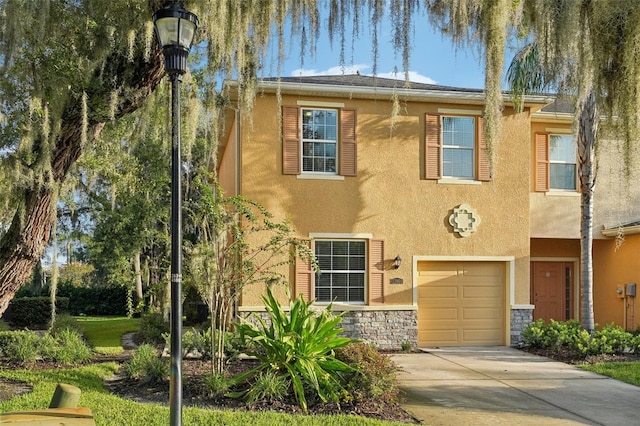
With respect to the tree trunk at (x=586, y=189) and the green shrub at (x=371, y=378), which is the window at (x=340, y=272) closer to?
the tree trunk at (x=586, y=189)

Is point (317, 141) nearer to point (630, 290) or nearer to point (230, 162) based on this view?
point (230, 162)

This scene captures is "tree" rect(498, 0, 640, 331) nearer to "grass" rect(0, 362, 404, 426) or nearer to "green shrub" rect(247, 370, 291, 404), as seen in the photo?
"grass" rect(0, 362, 404, 426)

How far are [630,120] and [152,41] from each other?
466 centimetres

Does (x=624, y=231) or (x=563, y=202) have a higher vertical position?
(x=563, y=202)

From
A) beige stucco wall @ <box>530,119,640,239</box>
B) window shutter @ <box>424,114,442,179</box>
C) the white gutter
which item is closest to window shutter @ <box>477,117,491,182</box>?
window shutter @ <box>424,114,442,179</box>

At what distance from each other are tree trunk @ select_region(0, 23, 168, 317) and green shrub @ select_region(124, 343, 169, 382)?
77.5 inches

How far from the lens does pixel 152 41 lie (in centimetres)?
615

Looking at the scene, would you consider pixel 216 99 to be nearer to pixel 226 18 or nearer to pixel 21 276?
pixel 226 18

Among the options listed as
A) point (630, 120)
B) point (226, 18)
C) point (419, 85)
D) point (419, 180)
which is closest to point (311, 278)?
point (419, 180)

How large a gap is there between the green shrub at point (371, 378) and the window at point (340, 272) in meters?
4.80

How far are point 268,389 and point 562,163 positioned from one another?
9.98m

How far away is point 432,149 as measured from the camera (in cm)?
1258

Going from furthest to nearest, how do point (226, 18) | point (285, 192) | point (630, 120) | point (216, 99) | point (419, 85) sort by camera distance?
1. point (419, 85)
2. point (285, 192)
3. point (216, 99)
4. point (226, 18)
5. point (630, 120)

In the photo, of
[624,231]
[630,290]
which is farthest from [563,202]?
[630,290]
